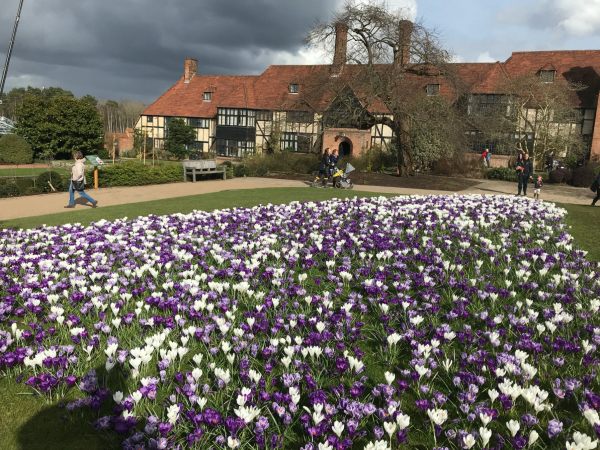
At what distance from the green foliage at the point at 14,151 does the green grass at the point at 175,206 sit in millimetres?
27894

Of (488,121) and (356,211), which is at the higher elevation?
(488,121)

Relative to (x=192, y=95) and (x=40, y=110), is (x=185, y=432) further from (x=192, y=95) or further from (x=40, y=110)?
(x=192, y=95)

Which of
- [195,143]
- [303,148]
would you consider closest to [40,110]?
[195,143]

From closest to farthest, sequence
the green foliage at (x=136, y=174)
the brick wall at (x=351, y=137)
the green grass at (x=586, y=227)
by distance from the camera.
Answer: the green grass at (x=586, y=227) < the green foliage at (x=136, y=174) < the brick wall at (x=351, y=137)

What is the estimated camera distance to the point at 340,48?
27.6 metres

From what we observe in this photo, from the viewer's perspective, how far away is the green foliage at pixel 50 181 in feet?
62.0

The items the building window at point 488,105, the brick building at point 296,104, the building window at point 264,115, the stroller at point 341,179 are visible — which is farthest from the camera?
the building window at point 264,115

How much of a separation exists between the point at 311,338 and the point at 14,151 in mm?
41059

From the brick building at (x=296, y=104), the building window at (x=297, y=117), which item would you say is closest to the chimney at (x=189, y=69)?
the brick building at (x=296, y=104)

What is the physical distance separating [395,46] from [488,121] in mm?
15186

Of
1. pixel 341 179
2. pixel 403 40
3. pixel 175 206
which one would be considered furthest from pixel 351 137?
pixel 175 206

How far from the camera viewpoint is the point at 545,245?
7.80 metres

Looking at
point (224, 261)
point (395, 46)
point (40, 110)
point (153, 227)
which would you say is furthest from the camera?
point (40, 110)

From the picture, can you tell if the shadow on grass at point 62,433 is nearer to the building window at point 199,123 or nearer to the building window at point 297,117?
the building window at point 297,117
